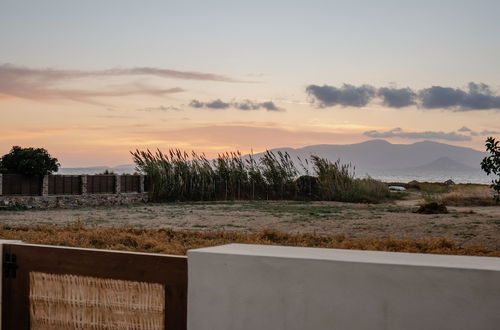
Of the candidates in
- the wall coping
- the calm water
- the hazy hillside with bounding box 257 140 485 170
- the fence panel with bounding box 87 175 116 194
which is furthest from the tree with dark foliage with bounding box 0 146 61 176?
the hazy hillside with bounding box 257 140 485 170

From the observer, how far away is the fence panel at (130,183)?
21391mm

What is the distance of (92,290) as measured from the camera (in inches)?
114

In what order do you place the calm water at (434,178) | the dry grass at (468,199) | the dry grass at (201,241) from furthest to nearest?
the calm water at (434,178) → the dry grass at (468,199) → the dry grass at (201,241)

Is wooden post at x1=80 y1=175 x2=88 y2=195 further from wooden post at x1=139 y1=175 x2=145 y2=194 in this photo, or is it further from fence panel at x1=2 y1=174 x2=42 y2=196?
wooden post at x1=139 y1=175 x2=145 y2=194

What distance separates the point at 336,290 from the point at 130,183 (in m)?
19.8

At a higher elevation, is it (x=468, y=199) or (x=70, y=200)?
(x=468, y=199)

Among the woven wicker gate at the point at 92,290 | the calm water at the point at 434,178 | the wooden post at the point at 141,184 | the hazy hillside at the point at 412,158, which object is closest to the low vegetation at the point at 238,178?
the wooden post at the point at 141,184

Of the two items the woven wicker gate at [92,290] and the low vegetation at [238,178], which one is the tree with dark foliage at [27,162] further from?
the woven wicker gate at [92,290]

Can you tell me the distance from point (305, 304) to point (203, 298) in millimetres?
452

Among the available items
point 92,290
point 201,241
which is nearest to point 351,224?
point 201,241

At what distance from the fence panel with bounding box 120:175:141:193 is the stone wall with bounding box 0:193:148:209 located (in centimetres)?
39

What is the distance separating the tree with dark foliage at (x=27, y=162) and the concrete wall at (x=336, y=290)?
693 inches

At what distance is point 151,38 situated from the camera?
45.5ft

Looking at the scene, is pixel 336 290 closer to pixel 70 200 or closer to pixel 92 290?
pixel 92 290
